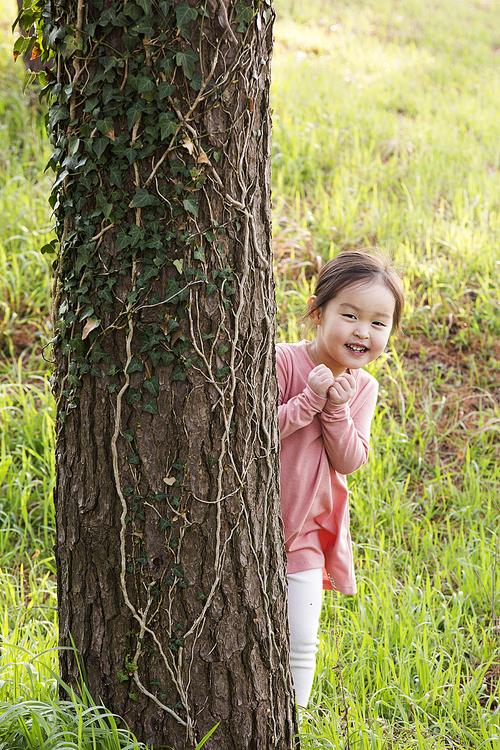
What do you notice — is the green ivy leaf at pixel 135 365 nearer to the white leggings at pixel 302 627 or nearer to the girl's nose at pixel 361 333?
the girl's nose at pixel 361 333

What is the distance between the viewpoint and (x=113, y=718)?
4.96 feet

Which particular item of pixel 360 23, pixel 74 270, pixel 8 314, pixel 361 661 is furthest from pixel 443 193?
pixel 360 23

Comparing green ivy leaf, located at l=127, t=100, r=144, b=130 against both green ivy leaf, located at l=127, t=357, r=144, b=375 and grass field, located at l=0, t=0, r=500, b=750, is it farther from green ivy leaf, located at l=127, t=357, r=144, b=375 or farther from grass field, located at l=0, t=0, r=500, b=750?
grass field, located at l=0, t=0, r=500, b=750

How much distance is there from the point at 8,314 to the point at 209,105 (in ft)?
9.82

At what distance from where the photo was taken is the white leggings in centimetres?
186

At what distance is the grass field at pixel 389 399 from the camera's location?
2131mm

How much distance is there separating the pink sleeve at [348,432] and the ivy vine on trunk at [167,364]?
10.7 inches

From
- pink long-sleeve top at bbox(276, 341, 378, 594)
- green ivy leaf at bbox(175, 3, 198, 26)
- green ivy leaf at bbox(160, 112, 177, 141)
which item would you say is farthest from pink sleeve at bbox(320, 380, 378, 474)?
green ivy leaf at bbox(175, 3, 198, 26)

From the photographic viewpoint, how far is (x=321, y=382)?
176 cm

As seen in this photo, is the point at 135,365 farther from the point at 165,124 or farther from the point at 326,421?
the point at 326,421

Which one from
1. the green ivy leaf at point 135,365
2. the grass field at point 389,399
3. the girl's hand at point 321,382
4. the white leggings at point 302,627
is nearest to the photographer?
the green ivy leaf at point 135,365

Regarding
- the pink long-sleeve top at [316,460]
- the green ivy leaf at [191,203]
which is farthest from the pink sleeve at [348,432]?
the green ivy leaf at [191,203]

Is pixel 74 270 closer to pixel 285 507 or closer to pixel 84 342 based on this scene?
pixel 84 342

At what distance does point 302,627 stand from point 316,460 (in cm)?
49
